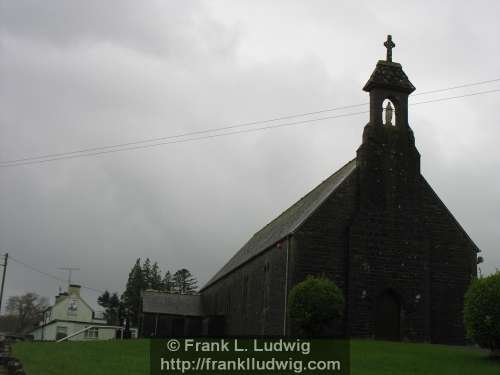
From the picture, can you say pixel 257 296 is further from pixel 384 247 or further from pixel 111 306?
pixel 111 306

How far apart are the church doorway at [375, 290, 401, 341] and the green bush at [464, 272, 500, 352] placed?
29.3ft

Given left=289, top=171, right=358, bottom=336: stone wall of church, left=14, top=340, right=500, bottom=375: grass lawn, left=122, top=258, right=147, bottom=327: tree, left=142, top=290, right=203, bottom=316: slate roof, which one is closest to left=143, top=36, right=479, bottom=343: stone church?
left=289, top=171, right=358, bottom=336: stone wall of church

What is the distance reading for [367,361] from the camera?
22672 millimetres

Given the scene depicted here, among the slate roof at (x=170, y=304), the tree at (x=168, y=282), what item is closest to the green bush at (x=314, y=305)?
the slate roof at (x=170, y=304)

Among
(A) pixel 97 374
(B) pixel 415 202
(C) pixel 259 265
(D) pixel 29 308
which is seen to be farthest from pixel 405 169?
(D) pixel 29 308

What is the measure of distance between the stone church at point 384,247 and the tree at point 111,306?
69.7 m

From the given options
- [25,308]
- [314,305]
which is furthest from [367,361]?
[25,308]

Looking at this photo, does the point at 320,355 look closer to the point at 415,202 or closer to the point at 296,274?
the point at 296,274

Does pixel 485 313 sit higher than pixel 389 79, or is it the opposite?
pixel 389 79

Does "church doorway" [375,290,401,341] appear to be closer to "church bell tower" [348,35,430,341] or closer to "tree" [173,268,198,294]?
"church bell tower" [348,35,430,341]

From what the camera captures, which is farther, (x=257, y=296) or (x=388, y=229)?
(x=257, y=296)

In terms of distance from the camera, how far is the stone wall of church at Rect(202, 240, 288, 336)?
3366 cm

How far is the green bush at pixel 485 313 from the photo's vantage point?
73.5 ft

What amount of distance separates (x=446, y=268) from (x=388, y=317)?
436 cm
